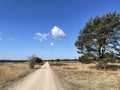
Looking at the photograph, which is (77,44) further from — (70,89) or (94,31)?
(70,89)

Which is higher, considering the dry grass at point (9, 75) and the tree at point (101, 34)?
the tree at point (101, 34)

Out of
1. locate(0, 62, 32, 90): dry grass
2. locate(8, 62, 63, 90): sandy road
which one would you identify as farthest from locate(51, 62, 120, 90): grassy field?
locate(0, 62, 32, 90): dry grass

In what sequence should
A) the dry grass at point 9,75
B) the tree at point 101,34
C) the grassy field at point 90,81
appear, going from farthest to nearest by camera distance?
the tree at point 101,34
the dry grass at point 9,75
the grassy field at point 90,81

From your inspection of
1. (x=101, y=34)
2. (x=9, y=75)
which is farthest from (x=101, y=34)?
(x=9, y=75)

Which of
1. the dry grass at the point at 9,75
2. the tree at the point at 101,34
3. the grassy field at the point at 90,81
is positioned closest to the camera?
the grassy field at the point at 90,81

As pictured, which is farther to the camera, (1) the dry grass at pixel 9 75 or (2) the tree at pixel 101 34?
(2) the tree at pixel 101 34

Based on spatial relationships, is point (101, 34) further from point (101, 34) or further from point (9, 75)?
point (9, 75)

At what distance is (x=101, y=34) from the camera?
39.2 m

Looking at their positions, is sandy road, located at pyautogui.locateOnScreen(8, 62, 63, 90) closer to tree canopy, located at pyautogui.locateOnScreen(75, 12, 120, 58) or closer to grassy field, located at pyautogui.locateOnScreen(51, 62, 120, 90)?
grassy field, located at pyautogui.locateOnScreen(51, 62, 120, 90)

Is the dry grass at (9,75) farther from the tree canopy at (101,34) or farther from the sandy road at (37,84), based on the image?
the tree canopy at (101,34)

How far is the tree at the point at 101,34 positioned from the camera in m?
38.9

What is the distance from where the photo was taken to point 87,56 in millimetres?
40625

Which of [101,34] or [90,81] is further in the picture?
[101,34]

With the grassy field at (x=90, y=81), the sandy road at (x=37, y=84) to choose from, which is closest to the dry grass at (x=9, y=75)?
the sandy road at (x=37, y=84)
